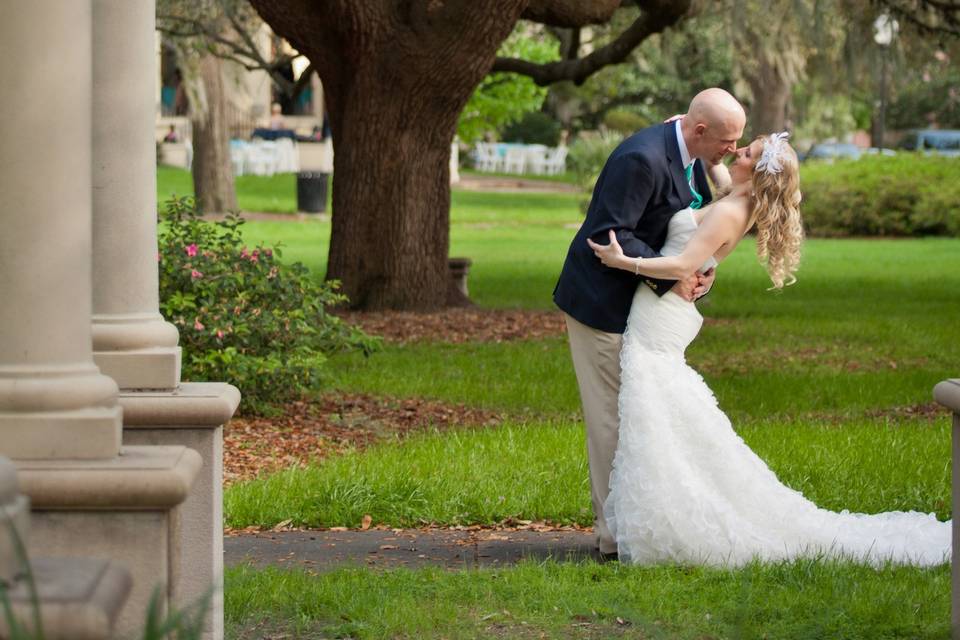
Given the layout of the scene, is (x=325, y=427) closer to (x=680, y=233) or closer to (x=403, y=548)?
(x=403, y=548)

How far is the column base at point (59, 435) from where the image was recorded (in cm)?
366

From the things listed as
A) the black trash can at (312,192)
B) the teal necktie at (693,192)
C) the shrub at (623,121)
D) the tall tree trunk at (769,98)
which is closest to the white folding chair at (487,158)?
the shrub at (623,121)

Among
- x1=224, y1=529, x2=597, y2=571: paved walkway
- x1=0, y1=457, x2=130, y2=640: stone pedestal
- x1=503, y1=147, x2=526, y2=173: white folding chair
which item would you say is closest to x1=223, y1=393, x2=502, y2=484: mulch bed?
x1=224, y1=529, x2=597, y2=571: paved walkway

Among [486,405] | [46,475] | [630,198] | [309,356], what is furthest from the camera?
[486,405]

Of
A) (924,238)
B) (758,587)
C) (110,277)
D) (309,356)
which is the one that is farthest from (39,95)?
(924,238)

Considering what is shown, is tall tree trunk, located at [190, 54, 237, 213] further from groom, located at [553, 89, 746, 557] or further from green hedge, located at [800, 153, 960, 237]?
groom, located at [553, 89, 746, 557]

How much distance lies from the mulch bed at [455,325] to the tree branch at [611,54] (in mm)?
3608

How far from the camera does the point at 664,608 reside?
5.37 m


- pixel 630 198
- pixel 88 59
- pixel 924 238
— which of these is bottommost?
pixel 924 238

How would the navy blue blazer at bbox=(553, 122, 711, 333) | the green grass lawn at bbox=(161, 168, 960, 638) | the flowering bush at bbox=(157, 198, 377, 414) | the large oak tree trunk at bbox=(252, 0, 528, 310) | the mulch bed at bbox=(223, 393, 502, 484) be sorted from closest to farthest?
1. the green grass lawn at bbox=(161, 168, 960, 638)
2. the navy blue blazer at bbox=(553, 122, 711, 333)
3. the mulch bed at bbox=(223, 393, 502, 484)
4. the flowering bush at bbox=(157, 198, 377, 414)
5. the large oak tree trunk at bbox=(252, 0, 528, 310)

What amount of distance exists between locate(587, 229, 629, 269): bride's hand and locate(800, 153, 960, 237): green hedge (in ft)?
84.0

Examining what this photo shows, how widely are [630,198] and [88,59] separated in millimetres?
2924

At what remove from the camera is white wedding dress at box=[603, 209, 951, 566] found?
6.07 metres

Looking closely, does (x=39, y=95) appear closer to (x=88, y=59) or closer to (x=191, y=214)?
(x=88, y=59)
